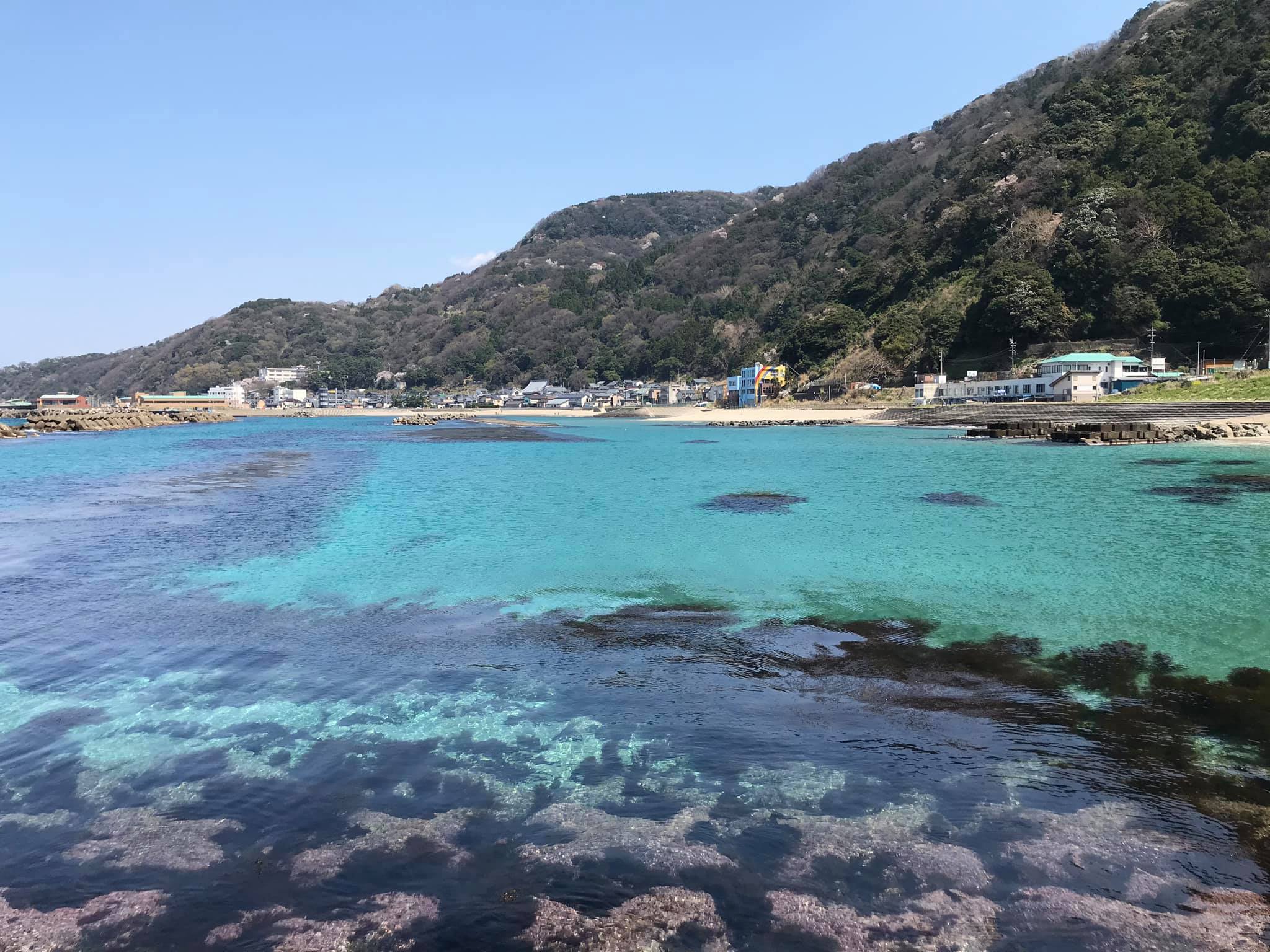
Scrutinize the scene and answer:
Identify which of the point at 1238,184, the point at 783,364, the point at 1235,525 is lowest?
the point at 1235,525

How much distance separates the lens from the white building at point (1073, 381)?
188 ft

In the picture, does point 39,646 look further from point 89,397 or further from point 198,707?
point 89,397

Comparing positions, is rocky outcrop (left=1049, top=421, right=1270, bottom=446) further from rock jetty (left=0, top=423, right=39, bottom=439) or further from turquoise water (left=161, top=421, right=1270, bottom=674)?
rock jetty (left=0, top=423, right=39, bottom=439)

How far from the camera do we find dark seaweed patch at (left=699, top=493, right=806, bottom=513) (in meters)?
22.4

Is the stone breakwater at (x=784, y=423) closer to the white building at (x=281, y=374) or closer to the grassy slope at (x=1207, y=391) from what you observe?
the grassy slope at (x=1207, y=391)

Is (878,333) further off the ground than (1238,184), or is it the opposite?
(1238,184)

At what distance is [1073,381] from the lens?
57750 mm

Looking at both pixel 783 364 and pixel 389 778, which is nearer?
pixel 389 778

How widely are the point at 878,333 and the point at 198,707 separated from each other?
82079 mm

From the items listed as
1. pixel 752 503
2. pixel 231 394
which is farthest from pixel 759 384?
pixel 231 394

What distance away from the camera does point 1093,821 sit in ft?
18.6

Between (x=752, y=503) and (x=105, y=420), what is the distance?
83.9m

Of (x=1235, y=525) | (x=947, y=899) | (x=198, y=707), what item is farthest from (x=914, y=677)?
(x=1235, y=525)

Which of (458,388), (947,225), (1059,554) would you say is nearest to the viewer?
(1059,554)
